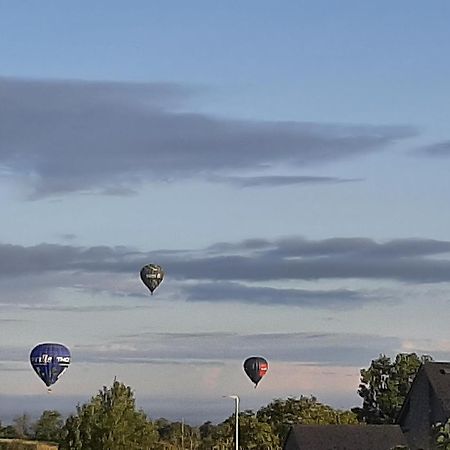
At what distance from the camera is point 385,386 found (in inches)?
5325

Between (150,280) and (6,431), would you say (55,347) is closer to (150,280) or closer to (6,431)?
(150,280)

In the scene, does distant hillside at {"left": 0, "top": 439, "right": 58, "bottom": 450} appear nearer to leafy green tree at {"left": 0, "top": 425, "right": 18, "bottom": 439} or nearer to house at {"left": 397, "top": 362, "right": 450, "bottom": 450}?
house at {"left": 397, "top": 362, "right": 450, "bottom": 450}

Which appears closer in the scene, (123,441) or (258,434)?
Result: (123,441)

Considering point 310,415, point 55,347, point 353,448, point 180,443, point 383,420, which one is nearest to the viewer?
point 55,347

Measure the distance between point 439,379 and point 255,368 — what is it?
65.3 feet

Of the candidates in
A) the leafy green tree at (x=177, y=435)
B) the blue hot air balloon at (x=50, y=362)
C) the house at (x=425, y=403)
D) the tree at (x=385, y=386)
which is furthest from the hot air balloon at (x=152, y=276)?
the tree at (x=385, y=386)

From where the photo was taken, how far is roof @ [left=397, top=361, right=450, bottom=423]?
89312 mm

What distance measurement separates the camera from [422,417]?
90875mm

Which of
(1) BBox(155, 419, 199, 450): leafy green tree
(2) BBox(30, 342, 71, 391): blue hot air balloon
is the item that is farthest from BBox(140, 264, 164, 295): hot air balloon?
(1) BBox(155, 419, 199, 450): leafy green tree

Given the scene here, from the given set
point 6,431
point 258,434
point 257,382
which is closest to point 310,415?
point 258,434

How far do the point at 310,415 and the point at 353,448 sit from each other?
18512 mm

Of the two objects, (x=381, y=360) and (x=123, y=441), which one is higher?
(x=381, y=360)

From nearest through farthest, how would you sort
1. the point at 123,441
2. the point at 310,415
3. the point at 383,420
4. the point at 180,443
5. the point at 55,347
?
the point at 55,347, the point at 123,441, the point at 180,443, the point at 310,415, the point at 383,420

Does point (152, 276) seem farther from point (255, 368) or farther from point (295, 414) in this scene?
point (295, 414)
